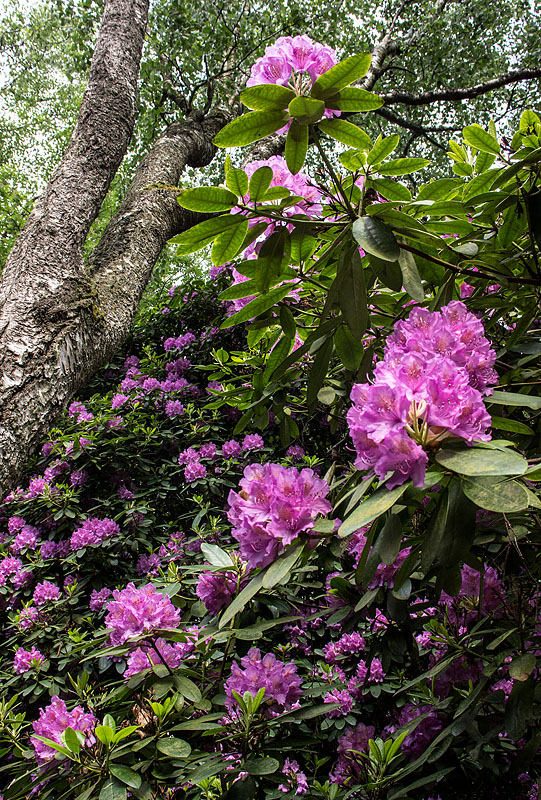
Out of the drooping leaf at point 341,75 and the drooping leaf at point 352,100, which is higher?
the drooping leaf at point 341,75

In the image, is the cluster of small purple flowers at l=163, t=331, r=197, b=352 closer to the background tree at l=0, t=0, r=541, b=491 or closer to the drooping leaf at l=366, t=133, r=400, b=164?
the background tree at l=0, t=0, r=541, b=491

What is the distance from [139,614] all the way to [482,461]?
933mm

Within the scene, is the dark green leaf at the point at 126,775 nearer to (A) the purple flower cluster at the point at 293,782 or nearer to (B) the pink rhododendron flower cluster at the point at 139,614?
(B) the pink rhododendron flower cluster at the point at 139,614

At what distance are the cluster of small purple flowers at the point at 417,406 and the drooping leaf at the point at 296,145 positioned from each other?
349 millimetres

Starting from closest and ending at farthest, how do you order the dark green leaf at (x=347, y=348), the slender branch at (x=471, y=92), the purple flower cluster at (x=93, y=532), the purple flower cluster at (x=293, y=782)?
the dark green leaf at (x=347, y=348) → the purple flower cluster at (x=293, y=782) → the purple flower cluster at (x=93, y=532) → the slender branch at (x=471, y=92)

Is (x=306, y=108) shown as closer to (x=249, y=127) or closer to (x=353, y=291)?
(x=249, y=127)

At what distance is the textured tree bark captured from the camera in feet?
6.68

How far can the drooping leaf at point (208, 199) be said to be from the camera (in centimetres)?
80

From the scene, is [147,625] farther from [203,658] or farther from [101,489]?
[101,489]

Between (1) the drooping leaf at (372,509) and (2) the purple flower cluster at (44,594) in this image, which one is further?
(2) the purple flower cluster at (44,594)

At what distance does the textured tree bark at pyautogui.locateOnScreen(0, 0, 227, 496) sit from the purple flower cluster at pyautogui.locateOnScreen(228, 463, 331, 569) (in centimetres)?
137

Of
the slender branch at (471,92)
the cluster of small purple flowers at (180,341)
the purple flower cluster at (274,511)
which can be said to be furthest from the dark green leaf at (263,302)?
the slender branch at (471,92)

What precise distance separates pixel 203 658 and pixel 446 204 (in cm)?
115

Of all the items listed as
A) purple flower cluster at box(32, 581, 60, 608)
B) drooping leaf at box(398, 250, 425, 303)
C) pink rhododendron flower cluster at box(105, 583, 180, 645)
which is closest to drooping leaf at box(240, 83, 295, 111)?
drooping leaf at box(398, 250, 425, 303)
